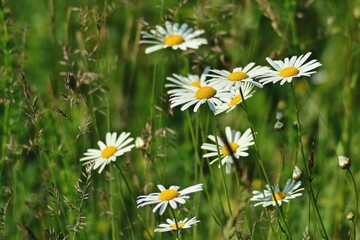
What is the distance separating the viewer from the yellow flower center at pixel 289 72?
1684 millimetres

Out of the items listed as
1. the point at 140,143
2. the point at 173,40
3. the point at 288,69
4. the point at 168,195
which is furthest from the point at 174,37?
the point at 168,195

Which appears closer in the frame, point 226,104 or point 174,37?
point 226,104

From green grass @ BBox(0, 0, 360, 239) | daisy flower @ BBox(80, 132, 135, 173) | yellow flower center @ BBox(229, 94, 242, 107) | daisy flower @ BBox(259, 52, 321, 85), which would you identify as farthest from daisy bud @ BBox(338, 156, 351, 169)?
daisy flower @ BBox(80, 132, 135, 173)

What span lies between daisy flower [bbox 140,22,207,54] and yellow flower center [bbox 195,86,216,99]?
0.46 m

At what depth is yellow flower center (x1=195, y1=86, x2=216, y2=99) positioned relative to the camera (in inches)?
68.7

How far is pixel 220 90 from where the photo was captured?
1741mm

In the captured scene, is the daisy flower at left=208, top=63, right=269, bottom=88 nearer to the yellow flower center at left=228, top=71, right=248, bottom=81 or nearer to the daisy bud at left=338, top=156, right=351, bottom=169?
the yellow flower center at left=228, top=71, right=248, bottom=81

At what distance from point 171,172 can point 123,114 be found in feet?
1.15

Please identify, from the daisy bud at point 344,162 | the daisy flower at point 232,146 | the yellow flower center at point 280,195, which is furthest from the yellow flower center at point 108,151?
the daisy bud at point 344,162

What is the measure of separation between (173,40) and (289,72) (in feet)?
2.16

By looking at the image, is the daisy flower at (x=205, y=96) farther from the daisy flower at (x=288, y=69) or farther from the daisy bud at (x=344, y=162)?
the daisy bud at (x=344, y=162)

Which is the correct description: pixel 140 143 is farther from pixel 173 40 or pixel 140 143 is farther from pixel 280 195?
pixel 280 195

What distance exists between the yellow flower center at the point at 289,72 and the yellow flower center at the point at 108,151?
21.3 inches

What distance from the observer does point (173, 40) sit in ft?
7.40
